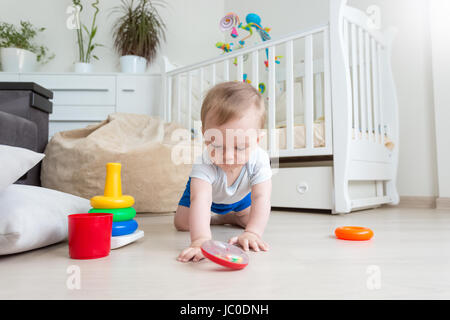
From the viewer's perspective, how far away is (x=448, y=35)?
184 cm

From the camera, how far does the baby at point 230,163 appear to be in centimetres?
70

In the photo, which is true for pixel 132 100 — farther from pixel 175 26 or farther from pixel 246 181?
pixel 246 181

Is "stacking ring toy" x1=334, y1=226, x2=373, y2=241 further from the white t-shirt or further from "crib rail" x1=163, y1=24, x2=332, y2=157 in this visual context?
"crib rail" x1=163, y1=24, x2=332, y2=157

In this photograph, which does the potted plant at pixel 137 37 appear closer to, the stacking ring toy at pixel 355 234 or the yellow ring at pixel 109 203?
the yellow ring at pixel 109 203

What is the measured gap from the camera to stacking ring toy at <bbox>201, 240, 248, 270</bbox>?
57 centimetres

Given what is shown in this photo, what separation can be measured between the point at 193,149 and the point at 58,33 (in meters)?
2.20

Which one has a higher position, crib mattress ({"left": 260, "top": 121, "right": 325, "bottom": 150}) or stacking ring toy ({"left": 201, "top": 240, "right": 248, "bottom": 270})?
crib mattress ({"left": 260, "top": 121, "right": 325, "bottom": 150})

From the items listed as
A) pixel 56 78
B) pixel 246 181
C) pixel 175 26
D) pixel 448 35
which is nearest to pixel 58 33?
pixel 56 78

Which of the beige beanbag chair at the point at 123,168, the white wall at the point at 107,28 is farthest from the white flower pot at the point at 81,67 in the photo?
the beige beanbag chair at the point at 123,168

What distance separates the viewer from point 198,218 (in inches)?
29.3

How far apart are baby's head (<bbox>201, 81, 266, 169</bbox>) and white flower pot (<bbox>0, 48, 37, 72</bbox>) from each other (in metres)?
2.42

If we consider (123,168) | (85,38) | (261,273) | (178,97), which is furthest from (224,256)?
(85,38)

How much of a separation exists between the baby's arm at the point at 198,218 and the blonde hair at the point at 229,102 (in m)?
0.16

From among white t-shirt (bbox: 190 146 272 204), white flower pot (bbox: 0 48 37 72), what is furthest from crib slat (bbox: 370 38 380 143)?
white flower pot (bbox: 0 48 37 72)
